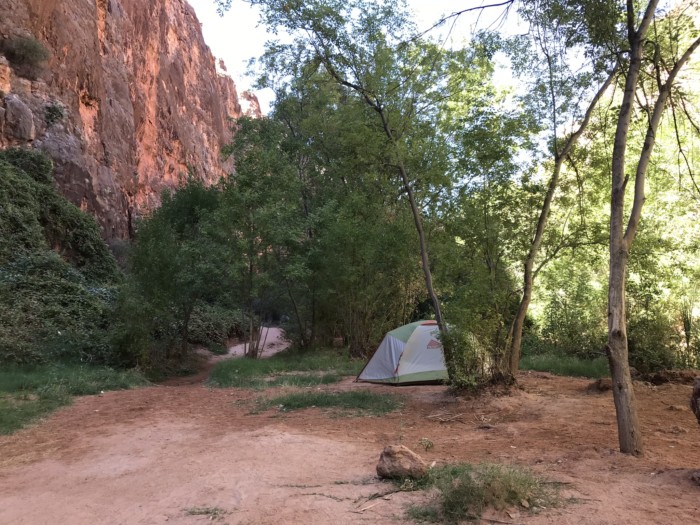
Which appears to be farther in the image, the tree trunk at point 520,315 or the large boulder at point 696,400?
the tree trunk at point 520,315

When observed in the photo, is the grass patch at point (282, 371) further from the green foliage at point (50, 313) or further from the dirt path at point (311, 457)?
the green foliage at point (50, 313)

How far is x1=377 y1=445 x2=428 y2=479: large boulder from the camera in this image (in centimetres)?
470

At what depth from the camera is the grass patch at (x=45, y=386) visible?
28.5ft

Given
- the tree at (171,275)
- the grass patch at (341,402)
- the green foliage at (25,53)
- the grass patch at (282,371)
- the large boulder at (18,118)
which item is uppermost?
the green foliage at (25,53)

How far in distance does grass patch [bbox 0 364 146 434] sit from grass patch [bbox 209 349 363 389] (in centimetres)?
241

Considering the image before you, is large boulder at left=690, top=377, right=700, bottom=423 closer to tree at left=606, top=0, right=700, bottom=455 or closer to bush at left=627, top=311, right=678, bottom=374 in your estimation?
tree at left=606, top=0, right=700, bottom=455

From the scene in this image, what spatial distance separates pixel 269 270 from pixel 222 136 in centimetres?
4513

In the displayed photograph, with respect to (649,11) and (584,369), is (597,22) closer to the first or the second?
(649,11)

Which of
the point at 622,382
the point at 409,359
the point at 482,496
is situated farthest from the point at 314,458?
the point at 409,359

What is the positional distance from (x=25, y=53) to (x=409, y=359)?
2306cm

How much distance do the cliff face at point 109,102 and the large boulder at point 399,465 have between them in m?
24.2

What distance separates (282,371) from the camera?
15.5 m

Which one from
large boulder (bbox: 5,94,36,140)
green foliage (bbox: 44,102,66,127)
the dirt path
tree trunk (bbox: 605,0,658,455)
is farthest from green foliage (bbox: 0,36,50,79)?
tree trunk (bbox: 605,0,658,455)

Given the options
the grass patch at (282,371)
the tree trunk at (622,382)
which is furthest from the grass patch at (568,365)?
the tree trunk at (622,382)
